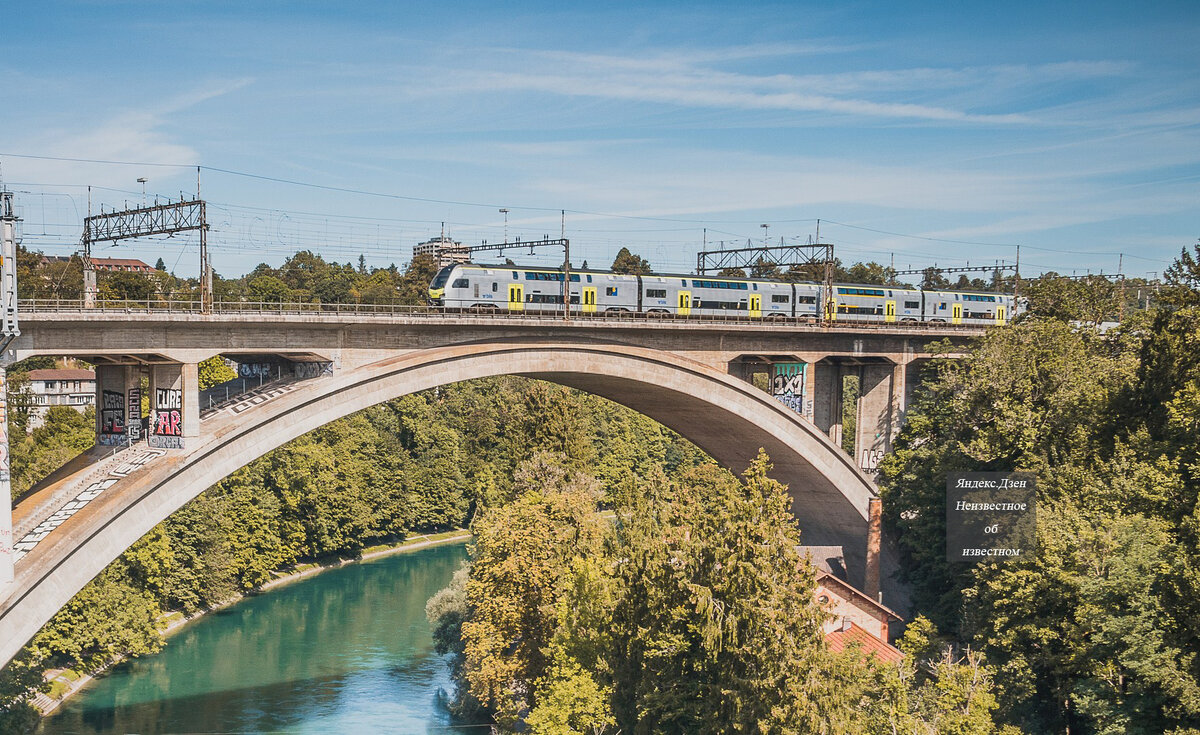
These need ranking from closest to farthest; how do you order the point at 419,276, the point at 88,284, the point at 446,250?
the point at 88,284
the point at 446,250
the point at 419,276

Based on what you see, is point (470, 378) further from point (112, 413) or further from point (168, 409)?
point (112, 413)

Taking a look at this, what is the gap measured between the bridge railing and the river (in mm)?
13623

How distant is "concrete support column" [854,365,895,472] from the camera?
140 feet

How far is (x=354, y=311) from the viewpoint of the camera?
31.2 metres

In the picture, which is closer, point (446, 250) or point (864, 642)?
point (864, 642)

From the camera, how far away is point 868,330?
41000 mm

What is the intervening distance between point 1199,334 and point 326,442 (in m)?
48.6

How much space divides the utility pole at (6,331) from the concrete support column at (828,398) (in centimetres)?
2949

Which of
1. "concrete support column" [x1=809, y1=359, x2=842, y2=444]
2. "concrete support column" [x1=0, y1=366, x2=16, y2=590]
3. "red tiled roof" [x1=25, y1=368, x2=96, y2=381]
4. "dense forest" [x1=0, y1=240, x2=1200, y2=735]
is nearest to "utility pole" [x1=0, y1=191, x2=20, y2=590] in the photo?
"concrete support column" [x1=0, y1=366, x2=16, y2=590]

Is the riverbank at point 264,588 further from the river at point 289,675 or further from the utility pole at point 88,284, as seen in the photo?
the utility pole at point 88,284

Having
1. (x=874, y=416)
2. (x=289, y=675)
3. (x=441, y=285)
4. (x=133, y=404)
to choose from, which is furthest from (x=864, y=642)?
(x=289, y=675)

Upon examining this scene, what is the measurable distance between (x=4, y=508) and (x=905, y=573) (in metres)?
30.8

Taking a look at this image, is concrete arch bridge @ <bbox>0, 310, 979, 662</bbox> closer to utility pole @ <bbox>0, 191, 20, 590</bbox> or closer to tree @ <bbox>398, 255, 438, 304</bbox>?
utility pole @ <bbox>0, 191, 20, 590</bbox>

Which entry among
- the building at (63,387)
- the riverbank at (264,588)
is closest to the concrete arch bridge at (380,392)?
the riverbank at (264,588)
